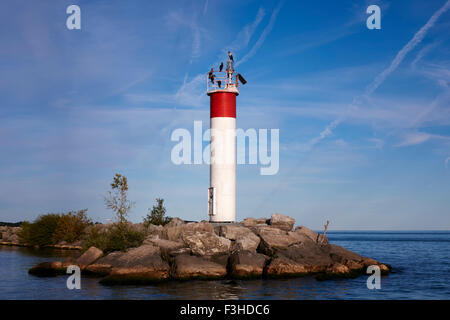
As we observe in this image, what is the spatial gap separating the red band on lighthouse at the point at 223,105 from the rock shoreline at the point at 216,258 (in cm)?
739

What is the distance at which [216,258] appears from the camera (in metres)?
25.0

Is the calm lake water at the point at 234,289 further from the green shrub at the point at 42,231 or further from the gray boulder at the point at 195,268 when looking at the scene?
the green shrub at the point at 42,231

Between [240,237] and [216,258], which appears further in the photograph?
[240,237]

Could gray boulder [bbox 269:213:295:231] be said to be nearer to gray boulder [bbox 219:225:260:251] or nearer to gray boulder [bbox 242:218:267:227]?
gray boulder [bbox 242:218:267:227]

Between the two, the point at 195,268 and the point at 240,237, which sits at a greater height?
the point at 240,237

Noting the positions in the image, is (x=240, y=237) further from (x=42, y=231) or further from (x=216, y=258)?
(x=42, y=231)

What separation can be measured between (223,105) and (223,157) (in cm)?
350

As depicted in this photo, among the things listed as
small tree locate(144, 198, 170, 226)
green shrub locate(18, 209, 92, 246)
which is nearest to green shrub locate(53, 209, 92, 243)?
green shrub locate(18, 209, 92, 246)

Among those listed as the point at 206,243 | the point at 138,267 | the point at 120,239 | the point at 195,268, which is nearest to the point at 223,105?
the point at 206,243

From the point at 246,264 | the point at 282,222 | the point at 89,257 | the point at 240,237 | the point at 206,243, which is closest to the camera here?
the point at 246,264

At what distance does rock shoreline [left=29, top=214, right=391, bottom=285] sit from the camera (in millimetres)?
23141
